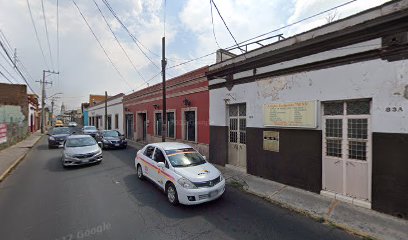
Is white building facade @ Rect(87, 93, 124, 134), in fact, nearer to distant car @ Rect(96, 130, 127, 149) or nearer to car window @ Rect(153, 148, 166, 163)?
distant car @ Rect(96, 130, 127, 149)

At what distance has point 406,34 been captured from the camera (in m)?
4.58

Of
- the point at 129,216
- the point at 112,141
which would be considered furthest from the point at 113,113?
the point at 129,216

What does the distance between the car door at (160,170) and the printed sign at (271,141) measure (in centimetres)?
373

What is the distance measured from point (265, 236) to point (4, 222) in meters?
5.62

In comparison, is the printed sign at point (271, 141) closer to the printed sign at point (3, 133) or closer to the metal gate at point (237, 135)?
the metal gate at point (237, 135)

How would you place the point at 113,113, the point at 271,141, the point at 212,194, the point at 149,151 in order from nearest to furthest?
the point at 212,194
the point at 271,141
the point at 149,151
the point at 113,113

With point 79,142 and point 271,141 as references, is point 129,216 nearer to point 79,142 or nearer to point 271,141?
point 271,141

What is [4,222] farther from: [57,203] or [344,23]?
[344,23]

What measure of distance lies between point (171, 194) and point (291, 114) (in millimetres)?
4481

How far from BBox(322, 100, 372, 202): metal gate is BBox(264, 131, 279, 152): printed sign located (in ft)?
5.04

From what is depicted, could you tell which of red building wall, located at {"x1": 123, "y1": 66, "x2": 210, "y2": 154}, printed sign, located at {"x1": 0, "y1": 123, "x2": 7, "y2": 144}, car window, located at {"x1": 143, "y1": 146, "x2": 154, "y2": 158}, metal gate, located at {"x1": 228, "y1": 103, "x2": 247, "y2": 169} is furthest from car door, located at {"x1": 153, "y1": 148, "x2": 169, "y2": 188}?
printed sign, located at {"x1": 0, "y1": 123, "x2": 7, "y2": 144}

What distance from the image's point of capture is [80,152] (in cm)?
934

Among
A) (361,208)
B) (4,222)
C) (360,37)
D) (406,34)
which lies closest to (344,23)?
(360,37)

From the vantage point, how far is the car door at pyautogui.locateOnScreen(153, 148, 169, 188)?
600 cm
